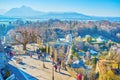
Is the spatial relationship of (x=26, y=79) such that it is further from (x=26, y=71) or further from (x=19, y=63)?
(x=19, y=63)

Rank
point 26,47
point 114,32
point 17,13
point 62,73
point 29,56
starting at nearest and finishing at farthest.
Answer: point 62,73 → point 29,56 → point 26,47 → point 114,32 → point 17,13

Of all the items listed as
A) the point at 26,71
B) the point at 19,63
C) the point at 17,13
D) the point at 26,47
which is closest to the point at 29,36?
the point at 26,47

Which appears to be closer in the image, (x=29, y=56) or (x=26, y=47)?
(x=29, y=56)

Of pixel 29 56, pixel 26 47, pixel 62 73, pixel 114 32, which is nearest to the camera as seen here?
pixel 62 73

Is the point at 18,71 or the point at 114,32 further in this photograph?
the point at 114,32

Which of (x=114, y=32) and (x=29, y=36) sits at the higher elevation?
(x=29, y=36)

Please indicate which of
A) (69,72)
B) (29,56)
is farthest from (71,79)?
(29,56)

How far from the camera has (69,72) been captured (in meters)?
13.7

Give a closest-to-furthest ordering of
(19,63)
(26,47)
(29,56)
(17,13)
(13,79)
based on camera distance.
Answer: (13,79), (19,63), (29,56), (26,47), (17,13)

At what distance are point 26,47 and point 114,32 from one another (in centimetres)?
4745

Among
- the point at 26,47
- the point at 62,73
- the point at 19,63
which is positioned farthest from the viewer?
the point at 26,47

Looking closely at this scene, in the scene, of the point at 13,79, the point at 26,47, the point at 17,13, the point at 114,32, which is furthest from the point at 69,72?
the point at 17,13

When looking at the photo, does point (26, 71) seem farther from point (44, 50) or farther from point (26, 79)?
point (44, 50)

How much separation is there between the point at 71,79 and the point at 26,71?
2.54m
